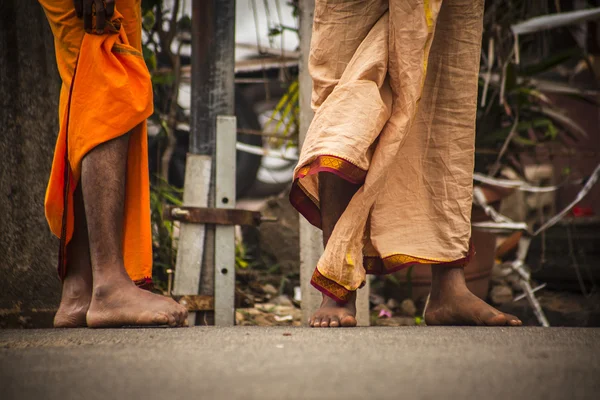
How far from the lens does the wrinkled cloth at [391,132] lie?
2010mm

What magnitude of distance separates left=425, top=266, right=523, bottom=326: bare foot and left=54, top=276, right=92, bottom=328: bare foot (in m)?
1.09

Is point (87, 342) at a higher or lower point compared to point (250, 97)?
lower

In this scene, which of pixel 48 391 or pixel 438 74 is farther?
pixel 438 74

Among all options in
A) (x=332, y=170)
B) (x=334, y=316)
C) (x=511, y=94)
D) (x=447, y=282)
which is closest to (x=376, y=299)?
(x=511, y=94)

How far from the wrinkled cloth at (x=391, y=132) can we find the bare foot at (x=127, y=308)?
430mm

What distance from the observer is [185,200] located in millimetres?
2977

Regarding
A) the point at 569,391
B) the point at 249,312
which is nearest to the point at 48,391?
the point at 569,391

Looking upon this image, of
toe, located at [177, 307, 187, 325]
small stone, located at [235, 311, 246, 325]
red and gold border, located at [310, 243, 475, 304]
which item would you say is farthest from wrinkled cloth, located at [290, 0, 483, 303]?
small stone, located at [235, 311, 246, 325]

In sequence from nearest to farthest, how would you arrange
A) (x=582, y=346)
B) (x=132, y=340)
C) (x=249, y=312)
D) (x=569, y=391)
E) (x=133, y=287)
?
(x=569, y=391) → (x=582, y=346) → (x=132, y=340) → (x=133, y=287) → (x=249, y=312)

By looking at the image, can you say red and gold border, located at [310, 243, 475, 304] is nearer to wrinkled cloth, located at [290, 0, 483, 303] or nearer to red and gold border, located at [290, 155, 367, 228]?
wrinkled cloth, located at [290, 0, 483, 303]

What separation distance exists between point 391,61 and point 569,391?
1.30m

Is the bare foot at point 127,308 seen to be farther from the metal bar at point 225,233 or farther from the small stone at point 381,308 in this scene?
the small stone at point 381,308

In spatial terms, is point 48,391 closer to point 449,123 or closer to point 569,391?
point 569,391

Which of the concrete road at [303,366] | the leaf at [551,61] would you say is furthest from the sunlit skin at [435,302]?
the leaf at [551,61]
